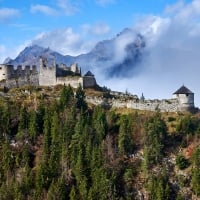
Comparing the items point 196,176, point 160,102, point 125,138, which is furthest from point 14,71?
point 196,176

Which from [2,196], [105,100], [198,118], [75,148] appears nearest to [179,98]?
[198,118]

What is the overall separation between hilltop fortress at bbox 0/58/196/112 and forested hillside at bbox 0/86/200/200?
7.97ft

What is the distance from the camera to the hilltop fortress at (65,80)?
11444 centimetres

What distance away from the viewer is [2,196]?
313 feet

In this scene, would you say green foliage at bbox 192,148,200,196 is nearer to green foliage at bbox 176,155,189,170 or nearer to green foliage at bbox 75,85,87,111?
green foliage at bbox 176,155,189,170

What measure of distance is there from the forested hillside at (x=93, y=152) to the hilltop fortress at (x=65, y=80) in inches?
95.7

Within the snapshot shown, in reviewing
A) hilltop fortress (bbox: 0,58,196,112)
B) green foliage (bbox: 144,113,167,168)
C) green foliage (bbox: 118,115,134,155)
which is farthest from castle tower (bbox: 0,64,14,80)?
green foliage (bbox: 144,113,167,168)

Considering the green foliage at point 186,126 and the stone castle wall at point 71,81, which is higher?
the stone castle wall at point 71,81

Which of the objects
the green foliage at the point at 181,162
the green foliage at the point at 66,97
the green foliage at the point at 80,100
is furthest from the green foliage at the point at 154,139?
the green foliage at the point at 66,97

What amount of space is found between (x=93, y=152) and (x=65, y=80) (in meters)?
24.6

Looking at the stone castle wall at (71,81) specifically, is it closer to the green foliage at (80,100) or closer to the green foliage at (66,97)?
the green foliage at (80,100)

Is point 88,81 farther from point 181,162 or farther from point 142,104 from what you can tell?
point 181,162

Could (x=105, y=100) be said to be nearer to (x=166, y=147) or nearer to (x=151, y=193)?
(x=166, y=147)

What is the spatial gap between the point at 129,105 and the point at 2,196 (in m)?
29.1
